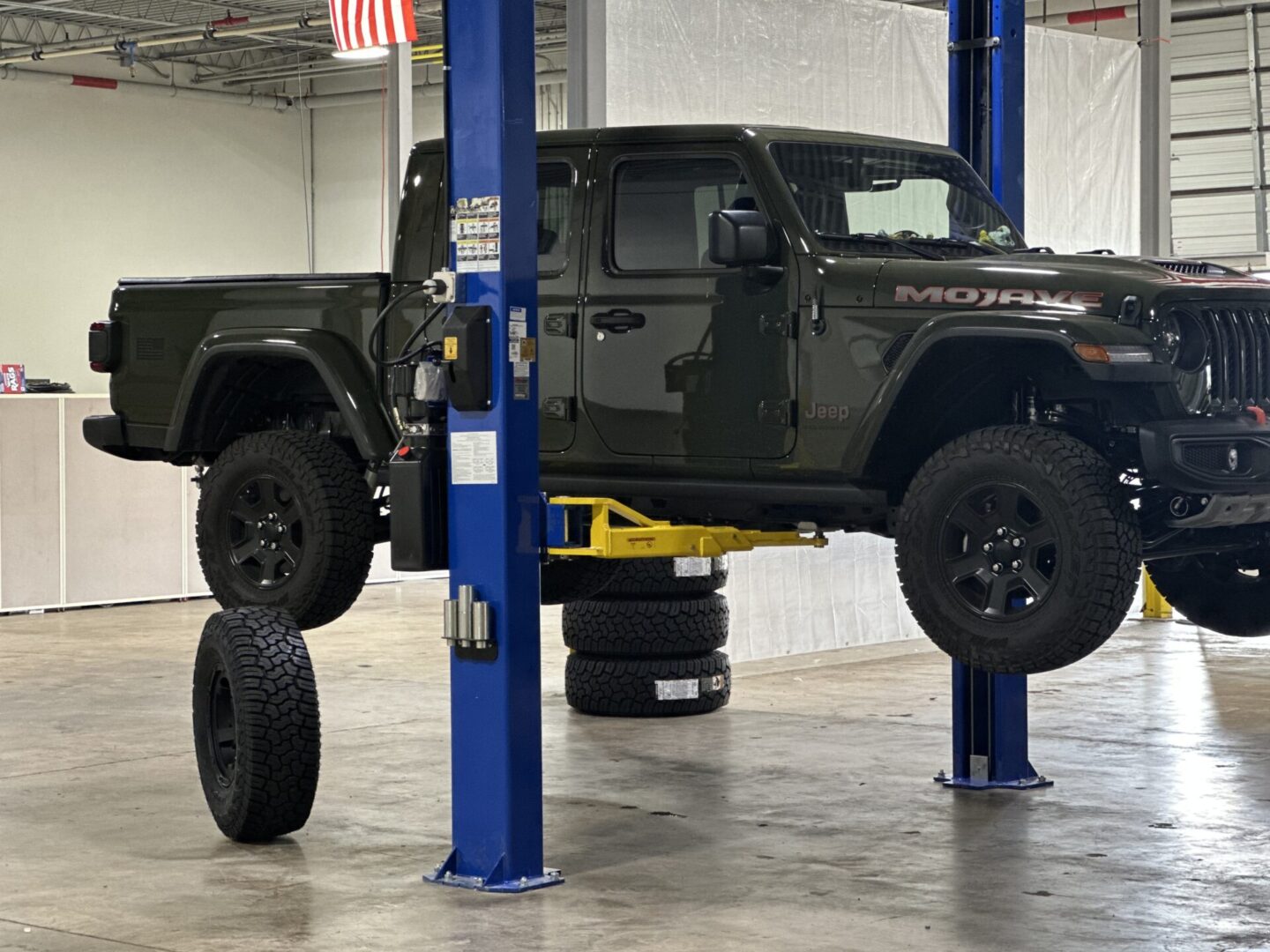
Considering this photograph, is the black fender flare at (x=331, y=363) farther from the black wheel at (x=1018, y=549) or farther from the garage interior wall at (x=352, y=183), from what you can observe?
the garage interior wall at (x=352, y=183)

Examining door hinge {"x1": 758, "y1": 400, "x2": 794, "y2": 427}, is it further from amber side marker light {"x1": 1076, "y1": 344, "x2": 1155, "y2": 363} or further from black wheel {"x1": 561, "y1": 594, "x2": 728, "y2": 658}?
black wheel {"x1": 561, "y1": 594, "x2": 728, "y2": 658}

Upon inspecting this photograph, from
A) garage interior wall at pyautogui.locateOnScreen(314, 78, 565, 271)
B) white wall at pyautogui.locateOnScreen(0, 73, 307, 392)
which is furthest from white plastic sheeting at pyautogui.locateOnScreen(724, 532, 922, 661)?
white wall at pyautogui.locateOnScreen(0, 73, 307, 392)

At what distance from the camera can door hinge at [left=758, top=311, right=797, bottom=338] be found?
19.0ft

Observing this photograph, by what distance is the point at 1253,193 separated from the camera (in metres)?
20.3

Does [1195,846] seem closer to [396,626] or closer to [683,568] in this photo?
[683,568]

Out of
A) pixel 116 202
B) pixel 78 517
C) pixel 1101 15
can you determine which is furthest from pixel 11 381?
pixel 116 202

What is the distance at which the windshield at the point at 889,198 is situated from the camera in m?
6.02

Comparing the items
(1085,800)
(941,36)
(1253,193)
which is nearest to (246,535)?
(1085,800)

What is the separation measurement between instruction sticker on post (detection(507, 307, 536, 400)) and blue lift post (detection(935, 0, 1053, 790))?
A: 2493 millimetres

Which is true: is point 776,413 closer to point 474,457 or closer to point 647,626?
point 474,457

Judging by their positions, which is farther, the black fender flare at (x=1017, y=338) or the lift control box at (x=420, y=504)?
the lift control box at (x=420, y=504)

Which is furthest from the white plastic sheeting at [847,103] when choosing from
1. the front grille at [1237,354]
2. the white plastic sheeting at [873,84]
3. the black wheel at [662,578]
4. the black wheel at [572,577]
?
the front grille at [1237,354]

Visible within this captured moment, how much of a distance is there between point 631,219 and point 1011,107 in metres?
2.03

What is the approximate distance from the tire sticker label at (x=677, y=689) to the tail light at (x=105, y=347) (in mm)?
3433
